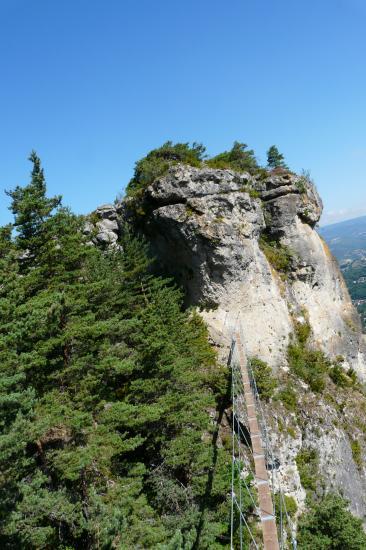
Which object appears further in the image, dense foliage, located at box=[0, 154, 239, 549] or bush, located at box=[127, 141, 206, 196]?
bush, located at box=[127, 141, 206, 196]

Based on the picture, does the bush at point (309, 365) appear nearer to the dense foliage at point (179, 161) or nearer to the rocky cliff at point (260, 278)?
the rocky cliff at point (260, 278)

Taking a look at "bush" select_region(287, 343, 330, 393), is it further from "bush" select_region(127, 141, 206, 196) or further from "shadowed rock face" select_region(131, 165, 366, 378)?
"bush" select_region(127, 141, 206, 196)

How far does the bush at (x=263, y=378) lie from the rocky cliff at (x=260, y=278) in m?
0.80

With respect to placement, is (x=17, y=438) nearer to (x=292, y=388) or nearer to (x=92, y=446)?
(x=92, y=446)

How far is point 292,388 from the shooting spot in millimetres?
22125

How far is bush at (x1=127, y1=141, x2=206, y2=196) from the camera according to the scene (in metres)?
24.7

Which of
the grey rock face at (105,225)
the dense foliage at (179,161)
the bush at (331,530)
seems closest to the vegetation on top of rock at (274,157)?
the dense foliage at (179,161)

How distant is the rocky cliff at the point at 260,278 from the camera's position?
21.0 metres

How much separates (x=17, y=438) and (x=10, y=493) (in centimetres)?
157

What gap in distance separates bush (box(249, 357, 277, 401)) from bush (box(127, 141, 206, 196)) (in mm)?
12394

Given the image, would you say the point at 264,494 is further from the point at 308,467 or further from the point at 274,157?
the point at 274,157

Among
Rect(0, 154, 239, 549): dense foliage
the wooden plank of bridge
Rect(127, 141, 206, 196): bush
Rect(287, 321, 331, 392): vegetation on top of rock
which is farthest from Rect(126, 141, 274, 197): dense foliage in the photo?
the wooden plank of bridge

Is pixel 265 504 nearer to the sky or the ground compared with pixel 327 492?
nearer to the sky

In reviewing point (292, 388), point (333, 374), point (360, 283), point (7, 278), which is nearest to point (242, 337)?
A: point (292, 388)
